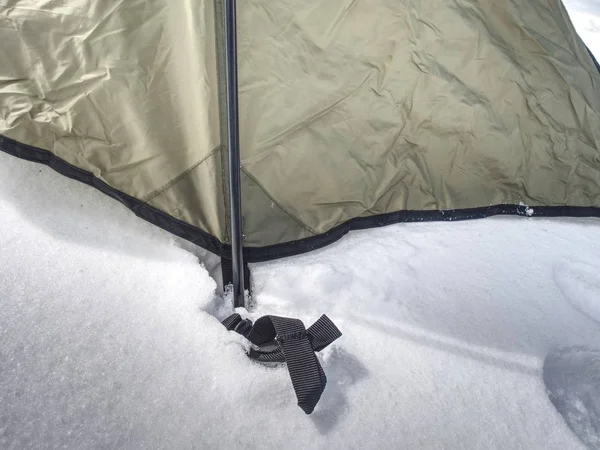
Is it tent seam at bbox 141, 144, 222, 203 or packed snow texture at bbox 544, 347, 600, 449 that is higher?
tent seam at bbox 141, 144, 222, 203

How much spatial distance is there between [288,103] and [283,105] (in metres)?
0.01

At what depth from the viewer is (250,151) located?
3.05 ft

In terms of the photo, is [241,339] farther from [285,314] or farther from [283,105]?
[283,105]

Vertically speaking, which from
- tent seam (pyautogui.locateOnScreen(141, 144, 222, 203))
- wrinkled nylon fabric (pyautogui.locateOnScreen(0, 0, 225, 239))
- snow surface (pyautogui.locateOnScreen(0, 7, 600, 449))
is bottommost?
snow surface (pyautogui.locateOnScreen(0, 7, 600, 449))

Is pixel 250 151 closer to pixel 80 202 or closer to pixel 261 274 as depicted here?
pixel 261 274

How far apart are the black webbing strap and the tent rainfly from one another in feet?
0.03

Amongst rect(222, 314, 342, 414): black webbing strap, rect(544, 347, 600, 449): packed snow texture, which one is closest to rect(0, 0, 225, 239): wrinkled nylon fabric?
rect(222, 314, 342, 414): black webbing strap

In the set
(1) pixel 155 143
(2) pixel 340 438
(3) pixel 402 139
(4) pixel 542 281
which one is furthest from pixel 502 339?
(1) pixel 155 143

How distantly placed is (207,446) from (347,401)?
0.22m

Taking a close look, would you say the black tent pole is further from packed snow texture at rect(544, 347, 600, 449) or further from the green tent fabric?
packed snow texture at rect(544, 347, 600, 449)

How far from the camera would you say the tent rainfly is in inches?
34.3

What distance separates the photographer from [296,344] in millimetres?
719

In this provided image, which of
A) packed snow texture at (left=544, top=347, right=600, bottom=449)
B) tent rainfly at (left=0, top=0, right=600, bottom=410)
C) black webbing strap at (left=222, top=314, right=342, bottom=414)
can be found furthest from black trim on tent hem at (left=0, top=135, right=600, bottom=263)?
packed snow texture at (left=544, top=347, right=600, bottom=449)

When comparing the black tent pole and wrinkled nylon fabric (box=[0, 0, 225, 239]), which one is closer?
the black tent pole
